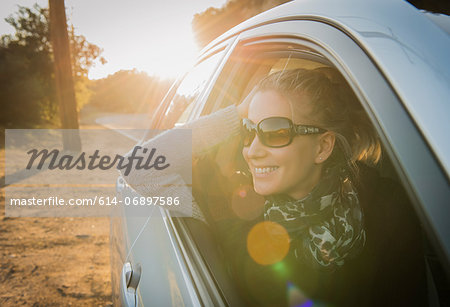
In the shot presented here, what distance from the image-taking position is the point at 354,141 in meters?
1.18

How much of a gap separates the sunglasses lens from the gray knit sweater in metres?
0.35

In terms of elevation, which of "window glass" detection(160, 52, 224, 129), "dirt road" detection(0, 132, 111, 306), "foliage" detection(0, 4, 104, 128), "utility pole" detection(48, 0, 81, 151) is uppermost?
"foliage" detection(0, 4, 104, 128)

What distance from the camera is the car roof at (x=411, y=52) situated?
0.52 m

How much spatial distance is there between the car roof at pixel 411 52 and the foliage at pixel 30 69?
2014 centimetres

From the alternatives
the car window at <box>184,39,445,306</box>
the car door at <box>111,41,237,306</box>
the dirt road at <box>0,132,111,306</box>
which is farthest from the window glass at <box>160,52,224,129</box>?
the dirt road at <box>0,132,111,306</box>

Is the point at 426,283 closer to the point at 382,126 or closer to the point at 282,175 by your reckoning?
the point at 282,175

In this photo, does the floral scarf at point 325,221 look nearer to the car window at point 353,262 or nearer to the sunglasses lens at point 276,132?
the car window at point 353,262

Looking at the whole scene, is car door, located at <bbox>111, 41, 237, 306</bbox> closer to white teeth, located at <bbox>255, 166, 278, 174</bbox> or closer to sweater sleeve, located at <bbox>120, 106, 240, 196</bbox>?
sweater sleeve, located at <bbox>120, 106, 240, 196</bbox>

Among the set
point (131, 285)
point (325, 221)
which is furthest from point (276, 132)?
point (131, 285)

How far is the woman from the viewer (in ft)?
3.28

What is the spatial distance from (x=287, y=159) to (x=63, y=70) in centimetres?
1012

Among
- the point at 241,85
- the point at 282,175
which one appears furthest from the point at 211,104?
the point at 282,175

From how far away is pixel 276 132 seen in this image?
1104 millimetres
